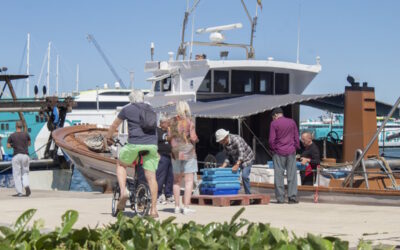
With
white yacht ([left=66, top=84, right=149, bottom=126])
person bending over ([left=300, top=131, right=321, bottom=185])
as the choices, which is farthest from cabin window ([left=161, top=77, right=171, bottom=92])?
white yacht ([left=66, top=84, right=149, bottom=126])

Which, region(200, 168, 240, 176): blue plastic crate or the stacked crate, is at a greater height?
region(200, 168, 240, 176): blue plastic crate

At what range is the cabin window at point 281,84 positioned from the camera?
21.4 m

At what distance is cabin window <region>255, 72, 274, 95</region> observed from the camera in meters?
21.1

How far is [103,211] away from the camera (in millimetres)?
11438

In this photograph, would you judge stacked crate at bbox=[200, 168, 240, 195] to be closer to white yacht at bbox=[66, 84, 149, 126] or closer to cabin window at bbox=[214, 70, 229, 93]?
cabin window at bbox=[214, 70, 229, 93]

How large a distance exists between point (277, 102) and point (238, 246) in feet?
45.6

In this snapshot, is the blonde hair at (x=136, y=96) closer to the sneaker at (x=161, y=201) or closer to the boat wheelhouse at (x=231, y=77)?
the sneaker at (x=161, y=201)

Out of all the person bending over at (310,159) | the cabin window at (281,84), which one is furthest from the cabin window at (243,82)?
the person bending over at (310,159)

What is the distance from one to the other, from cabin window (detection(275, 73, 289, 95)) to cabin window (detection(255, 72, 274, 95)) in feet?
0.60

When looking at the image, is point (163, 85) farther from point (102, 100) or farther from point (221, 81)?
point (102, 100)

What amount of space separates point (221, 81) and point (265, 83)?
1.34 meters

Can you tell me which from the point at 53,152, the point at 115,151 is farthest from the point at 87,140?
the point at 53,152

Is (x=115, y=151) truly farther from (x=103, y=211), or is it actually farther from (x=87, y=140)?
(x=103, y=211)

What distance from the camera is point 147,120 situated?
10141 millimetres
